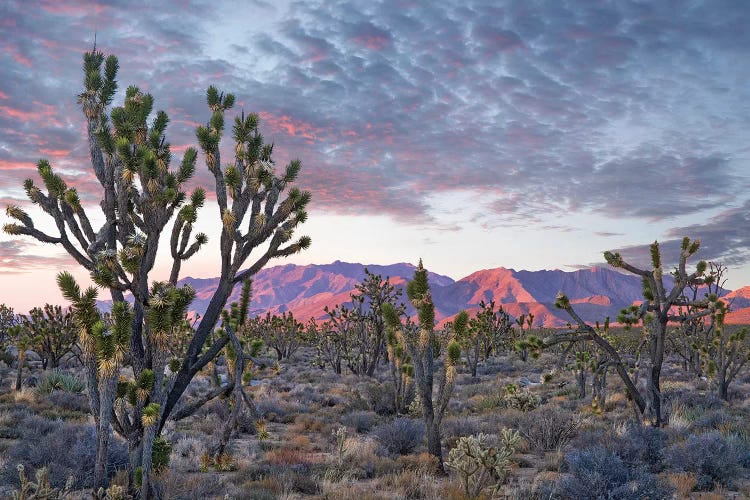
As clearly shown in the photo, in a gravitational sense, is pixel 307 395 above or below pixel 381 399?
below

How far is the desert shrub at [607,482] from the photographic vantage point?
7.50m

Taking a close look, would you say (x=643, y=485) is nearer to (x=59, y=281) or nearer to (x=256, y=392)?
(x=59, y=281)

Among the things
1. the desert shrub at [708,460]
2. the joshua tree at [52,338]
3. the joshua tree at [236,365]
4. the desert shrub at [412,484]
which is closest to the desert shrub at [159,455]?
the joshua tree at [236,365]

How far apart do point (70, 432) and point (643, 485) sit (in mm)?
10841

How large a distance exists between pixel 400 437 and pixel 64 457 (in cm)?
665

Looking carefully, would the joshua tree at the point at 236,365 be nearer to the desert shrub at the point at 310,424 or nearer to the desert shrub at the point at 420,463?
the desert shrub at the point at 420,463

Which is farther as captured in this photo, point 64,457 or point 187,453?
point 187,453

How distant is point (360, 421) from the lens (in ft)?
50.4

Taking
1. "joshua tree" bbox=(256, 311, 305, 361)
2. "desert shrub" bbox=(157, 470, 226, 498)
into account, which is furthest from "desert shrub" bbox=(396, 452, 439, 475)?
"joshua tree" bbox=(256, 311, 305, 361)

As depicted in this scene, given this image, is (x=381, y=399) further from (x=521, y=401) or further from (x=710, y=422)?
(x=710, y=422)

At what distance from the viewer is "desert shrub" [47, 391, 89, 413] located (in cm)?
1691

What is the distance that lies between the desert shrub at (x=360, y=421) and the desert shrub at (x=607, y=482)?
24.9 ft

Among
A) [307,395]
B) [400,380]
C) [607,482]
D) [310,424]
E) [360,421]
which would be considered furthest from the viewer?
[307,395]

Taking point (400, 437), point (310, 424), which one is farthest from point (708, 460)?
point (310, 424)
